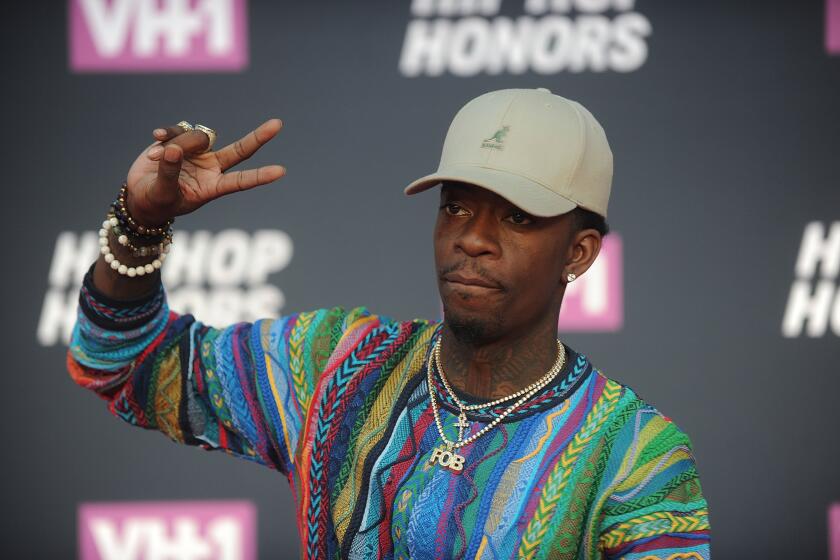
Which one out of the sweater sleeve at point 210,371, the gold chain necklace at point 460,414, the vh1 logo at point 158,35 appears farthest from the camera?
the vh1 logo at point 158,35

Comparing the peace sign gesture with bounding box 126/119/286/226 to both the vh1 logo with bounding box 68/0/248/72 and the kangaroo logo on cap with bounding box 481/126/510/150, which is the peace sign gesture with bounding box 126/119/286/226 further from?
the vh1 logo with bounding box 68/0/248/72

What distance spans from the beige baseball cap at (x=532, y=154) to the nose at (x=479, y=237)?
71mm

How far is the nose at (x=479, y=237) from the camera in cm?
145

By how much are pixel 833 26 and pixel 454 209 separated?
8.29 ft

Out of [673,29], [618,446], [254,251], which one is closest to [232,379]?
[618,446]

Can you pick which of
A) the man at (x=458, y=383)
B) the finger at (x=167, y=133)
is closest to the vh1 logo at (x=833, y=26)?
the man at (x=458, y=383)

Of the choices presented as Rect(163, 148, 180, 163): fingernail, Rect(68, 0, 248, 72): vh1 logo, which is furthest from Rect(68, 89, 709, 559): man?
Rect(68, 0, 248, 72): vh1 logo

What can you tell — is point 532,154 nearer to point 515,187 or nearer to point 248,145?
point 515,187

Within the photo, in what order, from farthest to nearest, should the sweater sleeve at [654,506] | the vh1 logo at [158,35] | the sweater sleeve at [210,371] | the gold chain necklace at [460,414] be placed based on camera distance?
the vh1 logo at [158,35] < the sweater sleeve at [210,371] < the gold chain necklace at [460,414] < the sweater sleeve at [654,506]

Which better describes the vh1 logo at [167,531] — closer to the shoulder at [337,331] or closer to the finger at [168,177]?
the shoulder at [337,331]

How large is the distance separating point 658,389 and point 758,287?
1.57 ft

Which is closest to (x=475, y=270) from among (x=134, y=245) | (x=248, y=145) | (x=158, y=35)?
(x=248, y=145)

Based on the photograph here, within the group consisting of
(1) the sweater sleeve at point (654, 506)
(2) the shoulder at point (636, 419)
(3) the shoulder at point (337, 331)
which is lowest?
(1) the sweater sleeve at point (654, 506)

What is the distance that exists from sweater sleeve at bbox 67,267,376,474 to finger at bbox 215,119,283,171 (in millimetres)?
236
